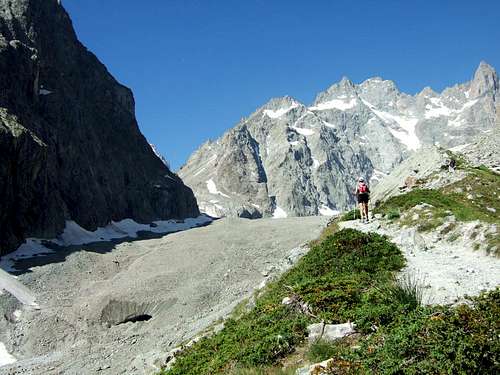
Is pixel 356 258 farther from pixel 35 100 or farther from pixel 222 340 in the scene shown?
pixel 35 100

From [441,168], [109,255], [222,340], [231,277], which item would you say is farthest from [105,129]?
[222,340]

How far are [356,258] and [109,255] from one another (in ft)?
205

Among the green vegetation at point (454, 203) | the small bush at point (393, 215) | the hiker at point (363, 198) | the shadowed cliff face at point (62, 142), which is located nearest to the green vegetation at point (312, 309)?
the green vegetation at point (454, 203)

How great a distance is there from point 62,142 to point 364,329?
380 feet

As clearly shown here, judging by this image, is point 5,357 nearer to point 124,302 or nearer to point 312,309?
point 124,302

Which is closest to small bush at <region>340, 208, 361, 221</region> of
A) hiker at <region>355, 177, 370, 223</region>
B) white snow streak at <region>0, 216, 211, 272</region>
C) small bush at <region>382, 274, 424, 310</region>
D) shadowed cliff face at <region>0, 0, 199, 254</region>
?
hiker at <region>355, 177, 370, 223</region>

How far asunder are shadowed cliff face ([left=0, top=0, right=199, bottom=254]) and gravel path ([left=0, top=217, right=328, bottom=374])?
21393 millimetres

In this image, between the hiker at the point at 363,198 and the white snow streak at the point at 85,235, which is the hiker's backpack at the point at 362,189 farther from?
the white snow streak at the point at 85,235

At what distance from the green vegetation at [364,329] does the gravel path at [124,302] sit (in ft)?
25.2

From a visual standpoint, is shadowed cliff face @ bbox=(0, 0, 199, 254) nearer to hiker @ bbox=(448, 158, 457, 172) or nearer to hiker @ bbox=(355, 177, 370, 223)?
hiker @ bbox=(355, 177, 370, 223)

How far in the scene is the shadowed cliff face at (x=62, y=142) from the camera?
85.1 metres

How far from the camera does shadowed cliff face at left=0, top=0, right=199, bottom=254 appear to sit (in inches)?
3351

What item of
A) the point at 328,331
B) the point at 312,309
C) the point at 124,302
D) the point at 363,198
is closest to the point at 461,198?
the point at 363,198

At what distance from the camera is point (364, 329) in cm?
1095
